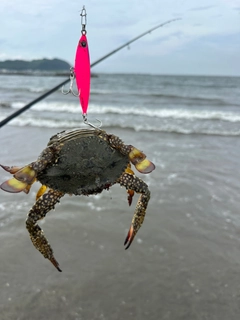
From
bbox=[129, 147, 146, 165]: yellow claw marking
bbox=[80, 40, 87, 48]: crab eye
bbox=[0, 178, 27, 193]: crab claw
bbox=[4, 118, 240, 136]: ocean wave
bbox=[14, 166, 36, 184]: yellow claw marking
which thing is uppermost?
bbox=[80, 40, 87, 48]: crab eye

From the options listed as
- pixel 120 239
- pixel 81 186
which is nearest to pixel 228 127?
pixel 120 239

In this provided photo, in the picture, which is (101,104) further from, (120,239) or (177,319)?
(177,319)

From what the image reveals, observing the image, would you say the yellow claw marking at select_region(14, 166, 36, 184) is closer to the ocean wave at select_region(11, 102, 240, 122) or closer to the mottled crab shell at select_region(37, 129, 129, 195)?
the mottled crab shell at select_region(37, 129, 129, 195)

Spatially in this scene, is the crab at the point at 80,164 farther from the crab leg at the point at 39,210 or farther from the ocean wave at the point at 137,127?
the ocean wave at the point at 137,127

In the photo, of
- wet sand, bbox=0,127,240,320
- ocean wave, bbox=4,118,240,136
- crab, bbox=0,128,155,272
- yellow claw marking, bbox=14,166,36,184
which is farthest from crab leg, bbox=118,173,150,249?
ocean wave, bbox=4,118,240,136

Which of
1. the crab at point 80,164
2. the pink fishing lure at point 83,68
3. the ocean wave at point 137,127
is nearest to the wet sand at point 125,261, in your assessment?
the crab at point 80,164
